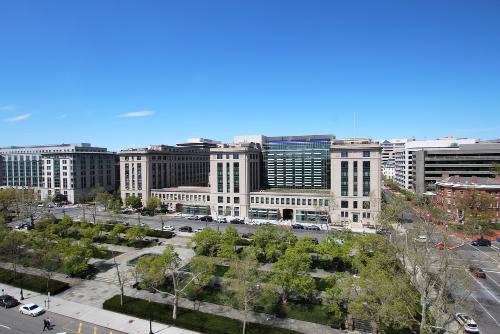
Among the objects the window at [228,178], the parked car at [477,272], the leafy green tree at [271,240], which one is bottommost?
the parked car at [477,272]

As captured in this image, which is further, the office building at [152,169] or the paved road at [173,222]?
the office building at [152,169]

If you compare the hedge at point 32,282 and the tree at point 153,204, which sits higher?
the tree at point 153,204

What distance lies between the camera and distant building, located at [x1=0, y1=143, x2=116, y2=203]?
121125 mm

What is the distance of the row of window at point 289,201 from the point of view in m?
82.5

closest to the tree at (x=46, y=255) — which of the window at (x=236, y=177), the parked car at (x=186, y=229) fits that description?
the parked car at (x=186, y=229)

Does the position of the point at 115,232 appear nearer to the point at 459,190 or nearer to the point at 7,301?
the point at 7,301

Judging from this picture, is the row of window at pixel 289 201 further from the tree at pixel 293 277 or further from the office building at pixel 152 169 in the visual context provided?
the tree at pixel 293 277

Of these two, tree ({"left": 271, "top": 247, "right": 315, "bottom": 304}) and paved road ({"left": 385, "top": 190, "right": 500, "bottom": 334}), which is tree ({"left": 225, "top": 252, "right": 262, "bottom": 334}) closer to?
tree ({"left": 271, "top": 247, "right": 315, "bottom": 304})

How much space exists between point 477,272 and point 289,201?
45.9 meters

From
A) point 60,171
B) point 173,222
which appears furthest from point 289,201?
point 60,171

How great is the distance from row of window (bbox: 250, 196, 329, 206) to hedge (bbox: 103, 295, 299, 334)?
170 feet

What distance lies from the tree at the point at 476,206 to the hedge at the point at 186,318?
2320 inches

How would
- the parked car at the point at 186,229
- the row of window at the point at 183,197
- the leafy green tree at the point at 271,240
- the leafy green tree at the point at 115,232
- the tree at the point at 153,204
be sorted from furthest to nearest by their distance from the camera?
the row of window at the point at 183,197
the tree at the point at 153,204
the parked car at the point at 186,229
the leafy green tree at the point at 115,232
the leafy green tree at the point at 271,240

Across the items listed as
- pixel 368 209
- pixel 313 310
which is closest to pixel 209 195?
pixel 368 209
